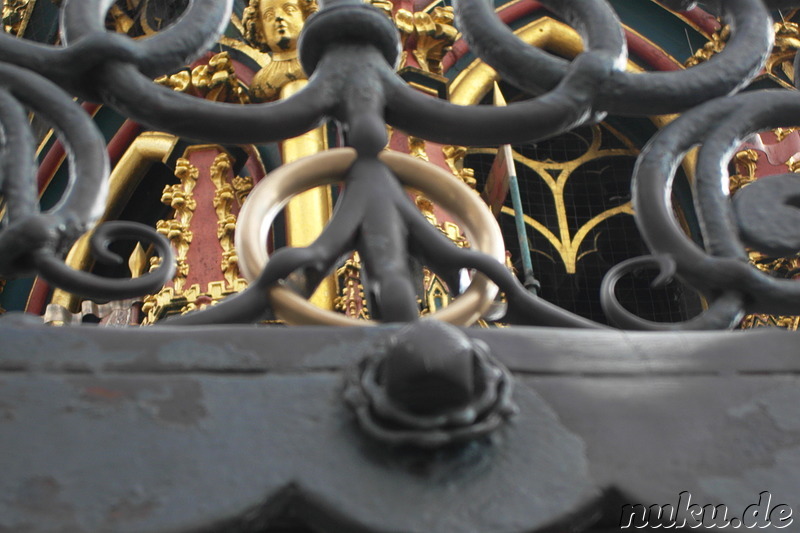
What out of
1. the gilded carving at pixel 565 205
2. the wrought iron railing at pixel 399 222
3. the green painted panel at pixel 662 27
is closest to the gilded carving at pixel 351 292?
the gilded carving at pixel 565 205

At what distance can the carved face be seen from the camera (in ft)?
14.5

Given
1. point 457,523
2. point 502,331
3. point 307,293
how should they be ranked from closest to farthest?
point 457,523
point 502,331
point 307,293

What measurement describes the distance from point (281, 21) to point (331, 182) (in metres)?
3.63

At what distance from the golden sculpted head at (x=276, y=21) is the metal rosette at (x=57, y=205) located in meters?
3.58

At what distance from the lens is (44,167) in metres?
5.57

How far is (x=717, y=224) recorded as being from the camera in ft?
2.98

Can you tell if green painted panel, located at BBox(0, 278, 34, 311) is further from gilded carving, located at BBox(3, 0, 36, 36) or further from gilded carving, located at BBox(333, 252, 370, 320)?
gilded carving, located at BBox(333, 252, 370, 320)

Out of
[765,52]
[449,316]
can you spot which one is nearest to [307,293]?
[449,316]

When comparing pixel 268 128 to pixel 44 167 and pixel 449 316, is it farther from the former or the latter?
pixel 44 167

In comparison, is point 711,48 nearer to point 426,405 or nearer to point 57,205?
point 57,205

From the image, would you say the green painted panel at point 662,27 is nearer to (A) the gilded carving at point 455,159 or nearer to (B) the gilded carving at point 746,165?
(B) the gilded carving at point 746,165

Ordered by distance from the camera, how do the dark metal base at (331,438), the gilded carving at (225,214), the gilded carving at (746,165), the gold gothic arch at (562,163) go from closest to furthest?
the dark metal base at (331,438) → the gilded carving at (225,214) → the gilded carving at (746,165) → the gold gothic arch at (562,163)

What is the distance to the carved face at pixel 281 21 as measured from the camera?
4.41 meters

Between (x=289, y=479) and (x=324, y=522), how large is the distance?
0.03 meters
